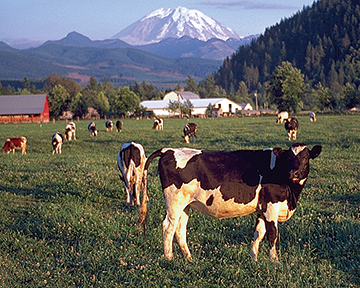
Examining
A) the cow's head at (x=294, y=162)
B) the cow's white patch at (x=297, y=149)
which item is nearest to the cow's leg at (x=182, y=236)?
the cow's head at (x=294, y=162)

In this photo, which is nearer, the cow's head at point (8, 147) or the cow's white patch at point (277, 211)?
the cow's white patch at point (277, 211)

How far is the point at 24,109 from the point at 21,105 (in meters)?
3.61

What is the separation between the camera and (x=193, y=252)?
28.2 feet

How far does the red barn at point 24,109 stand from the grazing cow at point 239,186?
331ft

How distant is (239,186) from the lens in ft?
27.2

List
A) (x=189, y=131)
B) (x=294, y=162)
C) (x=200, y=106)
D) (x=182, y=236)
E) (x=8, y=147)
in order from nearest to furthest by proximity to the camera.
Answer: (x=294, y=162), (x=182, y=236), (x=8, y=147), (x=189, y=131), (x=200, y=106)

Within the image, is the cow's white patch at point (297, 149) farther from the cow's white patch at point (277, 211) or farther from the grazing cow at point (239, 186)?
the cow's white patch at point (277, 211)

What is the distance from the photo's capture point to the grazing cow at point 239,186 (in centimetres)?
818

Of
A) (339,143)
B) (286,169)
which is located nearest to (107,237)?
(286,169)

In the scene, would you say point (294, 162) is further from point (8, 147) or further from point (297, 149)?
point (8, 147)

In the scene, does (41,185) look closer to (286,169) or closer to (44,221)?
(44,221)

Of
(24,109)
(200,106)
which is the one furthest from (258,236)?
(200,106)

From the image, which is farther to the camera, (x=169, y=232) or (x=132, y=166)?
(x=132, y=166)

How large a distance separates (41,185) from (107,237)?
22.7 feet
